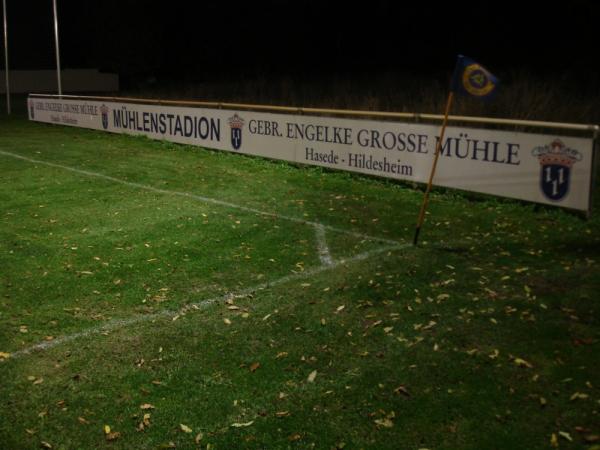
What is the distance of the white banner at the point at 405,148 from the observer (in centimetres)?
1035

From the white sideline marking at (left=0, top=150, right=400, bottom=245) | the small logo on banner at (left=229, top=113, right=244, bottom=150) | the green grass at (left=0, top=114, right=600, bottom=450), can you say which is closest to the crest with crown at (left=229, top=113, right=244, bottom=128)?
the small logo on banner at (left=229, top=113, right=244, bottom=150)

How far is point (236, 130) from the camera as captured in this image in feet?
55.7

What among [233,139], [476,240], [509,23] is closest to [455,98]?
[233,139]

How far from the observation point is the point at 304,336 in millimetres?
6266

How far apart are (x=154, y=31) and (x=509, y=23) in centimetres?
3260

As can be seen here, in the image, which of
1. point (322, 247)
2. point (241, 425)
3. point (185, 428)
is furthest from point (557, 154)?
point (185, 428)

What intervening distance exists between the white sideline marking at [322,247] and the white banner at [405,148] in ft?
10.8

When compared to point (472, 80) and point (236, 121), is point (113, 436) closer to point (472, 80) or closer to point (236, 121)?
point (472, 80)

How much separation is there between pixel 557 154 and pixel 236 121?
883 centimetres

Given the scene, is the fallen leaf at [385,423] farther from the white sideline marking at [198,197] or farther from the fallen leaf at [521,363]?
the white sideline marking at [198,197]

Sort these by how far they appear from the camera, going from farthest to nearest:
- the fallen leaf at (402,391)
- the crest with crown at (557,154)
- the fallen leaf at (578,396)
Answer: the crest with crown at (557,154) → the fallen leaf at (402,391) → the fallen leaf at (578,396)

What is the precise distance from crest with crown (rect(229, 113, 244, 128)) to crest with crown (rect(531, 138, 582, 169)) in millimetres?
8196

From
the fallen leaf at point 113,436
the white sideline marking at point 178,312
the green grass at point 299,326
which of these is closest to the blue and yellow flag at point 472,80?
the green grass at point 299,326

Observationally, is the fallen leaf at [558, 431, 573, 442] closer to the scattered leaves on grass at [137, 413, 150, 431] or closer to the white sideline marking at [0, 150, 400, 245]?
the scattered leaves on grass at [137, 413, 150, 431]
